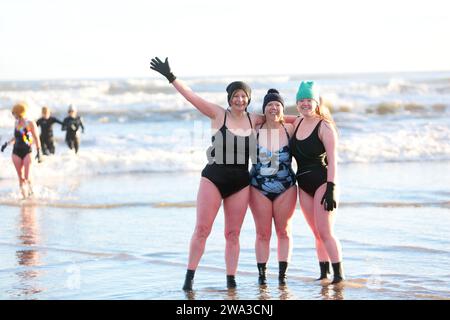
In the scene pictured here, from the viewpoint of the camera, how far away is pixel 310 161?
782cm

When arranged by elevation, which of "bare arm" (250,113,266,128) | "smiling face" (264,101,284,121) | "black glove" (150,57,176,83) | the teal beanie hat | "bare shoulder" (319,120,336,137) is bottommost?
"bare shoulder" (319,120,336,137)

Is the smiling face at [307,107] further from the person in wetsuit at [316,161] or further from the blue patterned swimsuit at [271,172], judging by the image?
the blue patterned swimsuit at [271,172]

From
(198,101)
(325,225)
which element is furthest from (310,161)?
(198,101)

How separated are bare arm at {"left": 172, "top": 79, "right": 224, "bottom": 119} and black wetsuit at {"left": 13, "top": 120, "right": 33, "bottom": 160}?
27.5 ft

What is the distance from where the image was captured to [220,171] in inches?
299

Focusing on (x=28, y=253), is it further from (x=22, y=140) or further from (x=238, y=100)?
(x=22, y=140)

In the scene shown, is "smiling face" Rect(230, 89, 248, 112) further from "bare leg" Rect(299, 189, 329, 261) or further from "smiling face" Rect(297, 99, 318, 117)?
"bare leg" Rect(299, 189, 329, 261)

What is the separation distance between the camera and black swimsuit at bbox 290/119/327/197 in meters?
7.76

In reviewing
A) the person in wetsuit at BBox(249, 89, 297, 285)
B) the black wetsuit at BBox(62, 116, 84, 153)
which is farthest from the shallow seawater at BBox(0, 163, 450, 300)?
the black wetsuit at BBox(62, 116, 84, 153)

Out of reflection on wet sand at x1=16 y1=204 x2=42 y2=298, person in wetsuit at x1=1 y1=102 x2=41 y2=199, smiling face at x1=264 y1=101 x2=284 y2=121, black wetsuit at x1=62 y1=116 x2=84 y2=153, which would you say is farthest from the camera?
black wetsuit at x1=62 y1=116 x2=84 y2=153

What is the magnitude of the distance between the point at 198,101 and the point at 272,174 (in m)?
0.91

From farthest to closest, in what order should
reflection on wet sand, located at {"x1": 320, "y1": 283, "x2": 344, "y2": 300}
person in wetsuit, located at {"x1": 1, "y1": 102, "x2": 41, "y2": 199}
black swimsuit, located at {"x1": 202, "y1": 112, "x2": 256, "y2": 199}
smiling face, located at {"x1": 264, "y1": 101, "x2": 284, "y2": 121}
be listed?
person in wetsuit, located at {"x1": 1, "y1": 102, "x2": 41, "y2": 199}, smiling face, located at {"x1": 264, "y1": 101, "x2": 284, "y2": 121}, black swimsuit, located at {"x1": 202, "y1": 112, "x2": 256, "y2": 199}, reflection on wet sand, located at {"x1": 320, "y1": 283, "x2": 344, "y2": 300}

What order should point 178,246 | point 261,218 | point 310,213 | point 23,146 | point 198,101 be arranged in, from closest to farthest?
point 198,101 → point 261,218 → point 310,213 → point 178,246 → point 23,146

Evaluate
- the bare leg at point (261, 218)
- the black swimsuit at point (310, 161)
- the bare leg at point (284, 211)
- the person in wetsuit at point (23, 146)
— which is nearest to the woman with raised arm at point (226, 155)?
the bare leg at point (261, 218)
